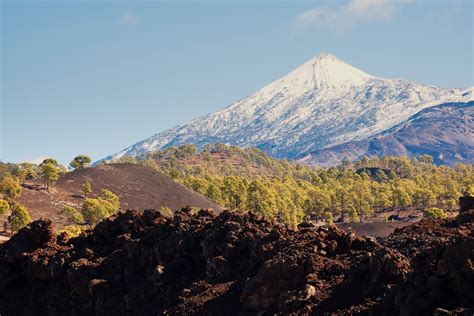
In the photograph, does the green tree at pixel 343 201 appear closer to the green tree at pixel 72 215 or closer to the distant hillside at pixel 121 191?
the distant hillside at pixel 121 191

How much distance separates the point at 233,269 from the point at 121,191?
9214cm

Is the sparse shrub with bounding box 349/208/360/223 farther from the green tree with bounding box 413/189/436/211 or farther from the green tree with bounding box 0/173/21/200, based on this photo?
the green tree with bounding box 0/173/21/200

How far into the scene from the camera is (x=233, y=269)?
2436 cm

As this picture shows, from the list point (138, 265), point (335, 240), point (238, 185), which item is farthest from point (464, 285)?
point (238, 185)

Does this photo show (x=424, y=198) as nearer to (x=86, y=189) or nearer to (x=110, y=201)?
(x=110, y=201)

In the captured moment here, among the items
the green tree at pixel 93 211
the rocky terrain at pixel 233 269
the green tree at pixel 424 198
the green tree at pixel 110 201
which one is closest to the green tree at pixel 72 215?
the green tree at pixel 93 211

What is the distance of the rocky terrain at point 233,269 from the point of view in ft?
56.2

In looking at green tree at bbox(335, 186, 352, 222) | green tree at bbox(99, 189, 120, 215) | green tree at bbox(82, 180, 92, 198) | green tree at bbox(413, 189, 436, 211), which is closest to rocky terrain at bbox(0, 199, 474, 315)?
green tree at bbox(99, 189, 120, 215)

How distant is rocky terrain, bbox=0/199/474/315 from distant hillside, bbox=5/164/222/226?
2396 inches

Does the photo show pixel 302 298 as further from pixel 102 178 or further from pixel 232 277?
pixel 102 178

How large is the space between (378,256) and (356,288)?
4.50 feet

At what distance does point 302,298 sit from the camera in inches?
770

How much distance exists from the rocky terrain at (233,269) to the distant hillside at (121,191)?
60.9m

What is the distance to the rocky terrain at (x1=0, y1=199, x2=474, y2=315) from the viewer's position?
17.1m
